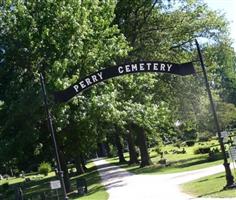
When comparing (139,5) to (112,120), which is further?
(139,5)

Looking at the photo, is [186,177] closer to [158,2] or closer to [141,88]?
[141,88]

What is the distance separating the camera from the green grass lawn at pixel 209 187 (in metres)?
18.7

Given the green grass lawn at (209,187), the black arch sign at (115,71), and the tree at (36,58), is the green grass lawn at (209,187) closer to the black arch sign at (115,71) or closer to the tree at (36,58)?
the black arch sign at (115,71)

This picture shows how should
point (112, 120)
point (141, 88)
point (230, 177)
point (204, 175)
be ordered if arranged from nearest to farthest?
point (230, 177)
point (204, 175)
point (112, 120)
point (141, 88)

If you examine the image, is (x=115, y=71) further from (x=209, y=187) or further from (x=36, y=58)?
(x=36, y=58)

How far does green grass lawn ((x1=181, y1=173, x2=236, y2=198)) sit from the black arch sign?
5.00 metres

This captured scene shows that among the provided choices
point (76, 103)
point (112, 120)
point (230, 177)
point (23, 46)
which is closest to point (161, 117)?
point (112, 120)

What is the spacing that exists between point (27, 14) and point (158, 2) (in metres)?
15.7

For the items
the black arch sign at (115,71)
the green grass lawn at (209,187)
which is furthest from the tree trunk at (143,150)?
the black arch sign at (115,71)

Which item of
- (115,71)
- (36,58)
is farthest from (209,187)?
(36,58)

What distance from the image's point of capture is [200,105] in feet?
135

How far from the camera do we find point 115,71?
20.4 metres

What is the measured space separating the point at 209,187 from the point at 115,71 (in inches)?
254

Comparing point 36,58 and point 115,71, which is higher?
point 36,58
